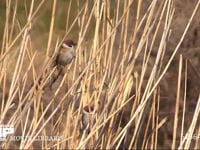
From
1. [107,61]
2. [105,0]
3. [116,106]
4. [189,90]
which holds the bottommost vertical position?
[189,90]

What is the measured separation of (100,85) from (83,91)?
14cm

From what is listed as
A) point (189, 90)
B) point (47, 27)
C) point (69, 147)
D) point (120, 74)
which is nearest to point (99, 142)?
point (69, 147)

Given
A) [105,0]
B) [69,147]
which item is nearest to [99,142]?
[69,147]

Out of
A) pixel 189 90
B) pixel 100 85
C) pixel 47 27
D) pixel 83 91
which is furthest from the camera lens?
pixel 47 27

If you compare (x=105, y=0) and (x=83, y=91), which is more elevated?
(x=105, y=0)

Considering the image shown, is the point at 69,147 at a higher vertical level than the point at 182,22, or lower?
lower

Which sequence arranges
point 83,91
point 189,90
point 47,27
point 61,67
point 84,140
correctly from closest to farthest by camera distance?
point 84,140 → point 83,91 → point 61,67 → point 189,90 → point 47,27

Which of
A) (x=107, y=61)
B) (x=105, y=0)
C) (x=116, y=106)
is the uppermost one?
(x=105, y=0)

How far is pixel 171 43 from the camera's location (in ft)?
10.4

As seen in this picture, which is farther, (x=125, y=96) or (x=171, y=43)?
→ (x=171, y=43)

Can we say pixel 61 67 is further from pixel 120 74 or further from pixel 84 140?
pixel 84 140

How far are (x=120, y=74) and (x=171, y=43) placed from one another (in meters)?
1.49

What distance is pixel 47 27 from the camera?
4699 millimetres

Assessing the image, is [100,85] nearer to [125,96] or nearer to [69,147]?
[125,96]
